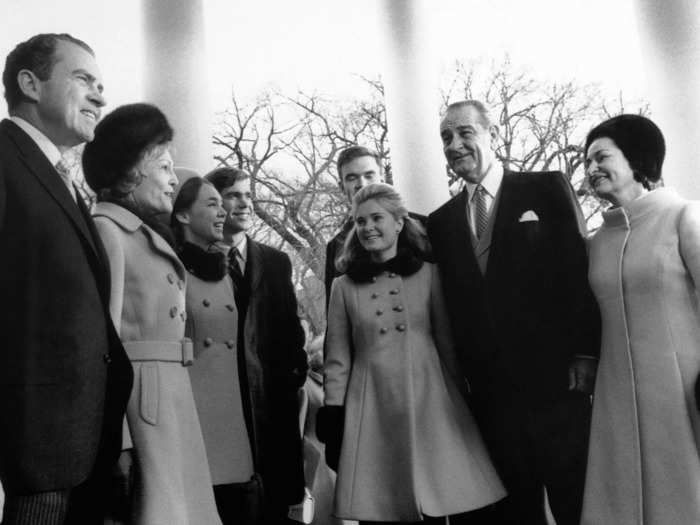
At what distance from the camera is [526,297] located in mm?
3158

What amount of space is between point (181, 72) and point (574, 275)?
3963 mm

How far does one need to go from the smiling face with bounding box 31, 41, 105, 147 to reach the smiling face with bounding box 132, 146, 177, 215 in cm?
33

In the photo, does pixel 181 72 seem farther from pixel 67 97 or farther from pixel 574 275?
pixel 574 275

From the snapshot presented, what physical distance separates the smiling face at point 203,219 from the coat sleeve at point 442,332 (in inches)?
39.7

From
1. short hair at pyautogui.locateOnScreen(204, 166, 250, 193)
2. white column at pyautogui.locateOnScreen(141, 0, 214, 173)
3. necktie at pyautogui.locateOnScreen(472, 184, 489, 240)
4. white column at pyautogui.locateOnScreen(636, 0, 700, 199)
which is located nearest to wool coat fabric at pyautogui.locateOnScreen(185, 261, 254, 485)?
short hair at pyautogui.locateOnScreen(204, 166, 250, 193)

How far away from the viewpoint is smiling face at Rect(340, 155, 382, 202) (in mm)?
4203

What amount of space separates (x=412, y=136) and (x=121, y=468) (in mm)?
5887

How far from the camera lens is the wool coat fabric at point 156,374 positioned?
7.36 feet

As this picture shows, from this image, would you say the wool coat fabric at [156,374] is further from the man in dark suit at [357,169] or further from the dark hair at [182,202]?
the man in dark suit at [357,169]

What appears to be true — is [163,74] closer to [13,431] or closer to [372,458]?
[372,458]

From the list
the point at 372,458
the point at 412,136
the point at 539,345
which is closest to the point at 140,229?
the point at 372,458

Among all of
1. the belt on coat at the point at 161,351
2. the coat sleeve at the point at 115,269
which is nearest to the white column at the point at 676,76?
the belt on coat at the point at 161,351

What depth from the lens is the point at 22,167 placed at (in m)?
2.03

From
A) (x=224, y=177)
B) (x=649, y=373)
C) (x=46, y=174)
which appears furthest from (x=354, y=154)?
(x=46, y=174)
